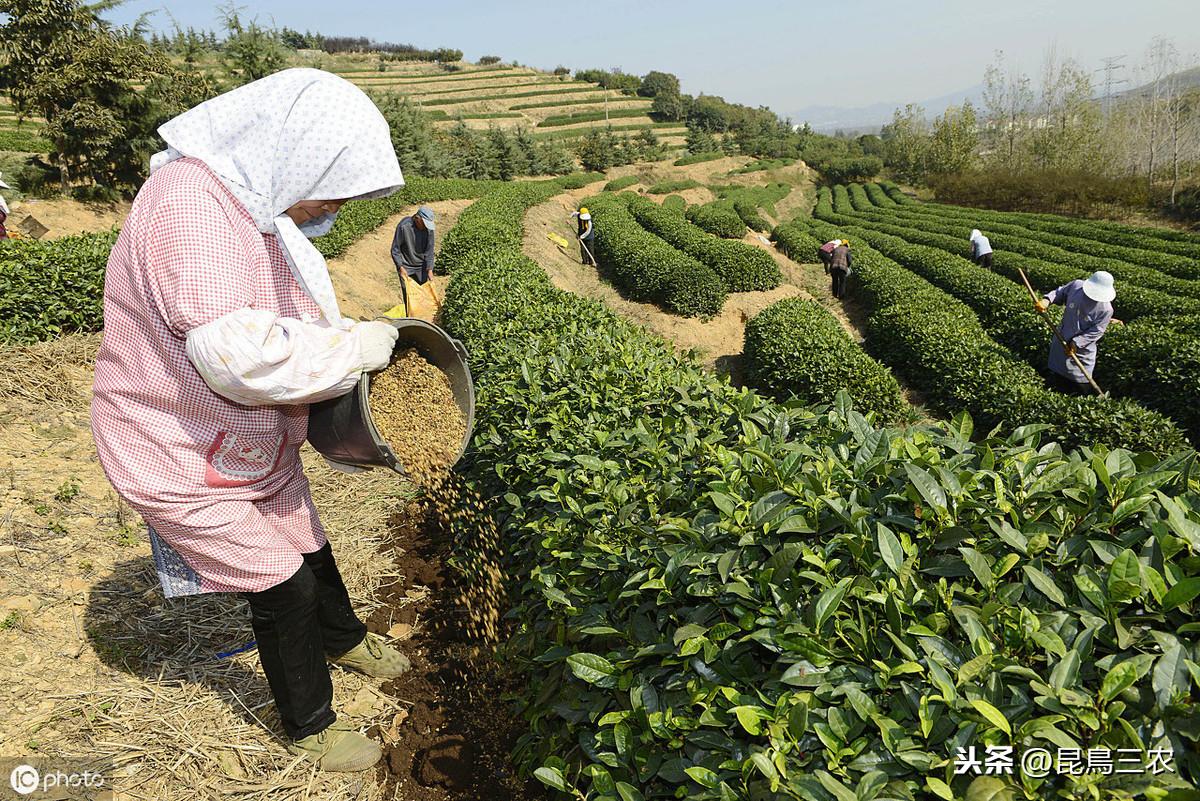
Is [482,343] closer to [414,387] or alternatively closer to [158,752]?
[414,387]

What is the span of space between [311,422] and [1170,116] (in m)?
47.5

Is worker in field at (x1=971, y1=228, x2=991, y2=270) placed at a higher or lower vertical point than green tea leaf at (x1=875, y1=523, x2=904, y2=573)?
lower

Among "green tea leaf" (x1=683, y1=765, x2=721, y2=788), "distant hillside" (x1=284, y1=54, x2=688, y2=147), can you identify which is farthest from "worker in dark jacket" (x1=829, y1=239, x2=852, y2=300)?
"distant hillside" (x1=284, y1=54, x2=688, y2=147)

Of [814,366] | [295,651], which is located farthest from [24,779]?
[814,366]

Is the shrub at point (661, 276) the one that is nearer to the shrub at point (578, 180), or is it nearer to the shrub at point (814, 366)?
the shrub at point (814, 366)

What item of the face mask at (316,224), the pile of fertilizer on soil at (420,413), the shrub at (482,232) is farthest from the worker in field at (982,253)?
the face mask at (316,224)

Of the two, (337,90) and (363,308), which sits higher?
(337,90)

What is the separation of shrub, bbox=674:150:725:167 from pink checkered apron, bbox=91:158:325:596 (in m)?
41.5

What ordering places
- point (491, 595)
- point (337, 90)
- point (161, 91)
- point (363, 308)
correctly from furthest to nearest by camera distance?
1. point (161, 91)
2. point (363, 308)
3. point (491, 595)
4. point (337, 90)

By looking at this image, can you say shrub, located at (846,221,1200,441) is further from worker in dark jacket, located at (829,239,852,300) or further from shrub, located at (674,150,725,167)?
shrub, located at (674,150,725,167)

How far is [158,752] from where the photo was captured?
231cm

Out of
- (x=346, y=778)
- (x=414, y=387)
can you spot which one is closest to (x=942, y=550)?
(x=414, y=387)

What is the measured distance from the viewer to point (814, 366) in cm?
759

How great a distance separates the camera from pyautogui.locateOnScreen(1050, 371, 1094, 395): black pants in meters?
6.72
